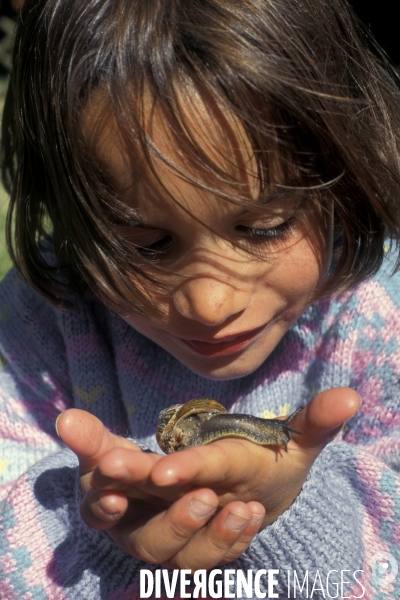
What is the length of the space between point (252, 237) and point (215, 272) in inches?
2.9

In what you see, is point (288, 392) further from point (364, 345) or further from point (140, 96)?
point (140, 96)

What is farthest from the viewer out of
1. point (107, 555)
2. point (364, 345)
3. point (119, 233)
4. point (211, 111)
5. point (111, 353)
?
point (111, 353)

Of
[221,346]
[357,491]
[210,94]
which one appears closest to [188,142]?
[210,94]

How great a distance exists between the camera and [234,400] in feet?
4.16

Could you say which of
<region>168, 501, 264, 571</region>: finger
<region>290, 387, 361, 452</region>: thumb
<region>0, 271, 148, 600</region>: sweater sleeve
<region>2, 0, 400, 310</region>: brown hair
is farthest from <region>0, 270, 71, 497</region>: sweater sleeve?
<region>290, 387, 361, 452</region>: thumb

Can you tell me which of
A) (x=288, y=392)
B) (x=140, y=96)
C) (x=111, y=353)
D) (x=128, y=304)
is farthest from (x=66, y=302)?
(x=140, y=96)

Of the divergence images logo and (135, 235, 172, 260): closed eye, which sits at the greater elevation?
(135, 235, 172, 260): closed eye

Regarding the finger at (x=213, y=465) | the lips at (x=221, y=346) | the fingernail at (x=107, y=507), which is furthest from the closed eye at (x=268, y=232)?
the fingernail at (x=107, y=507)

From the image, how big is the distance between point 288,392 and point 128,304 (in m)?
0.42

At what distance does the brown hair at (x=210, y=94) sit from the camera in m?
0.80

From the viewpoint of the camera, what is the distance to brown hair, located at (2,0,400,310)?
2.62ft

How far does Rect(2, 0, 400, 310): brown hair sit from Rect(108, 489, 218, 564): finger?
11.7 inches

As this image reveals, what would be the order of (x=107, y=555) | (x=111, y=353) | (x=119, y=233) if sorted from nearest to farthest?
(x=119, y=233) → (x=107, y=555) → (x=111, y=353)

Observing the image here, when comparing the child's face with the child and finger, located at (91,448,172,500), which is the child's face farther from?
finger, located at (91,448,172,500)
